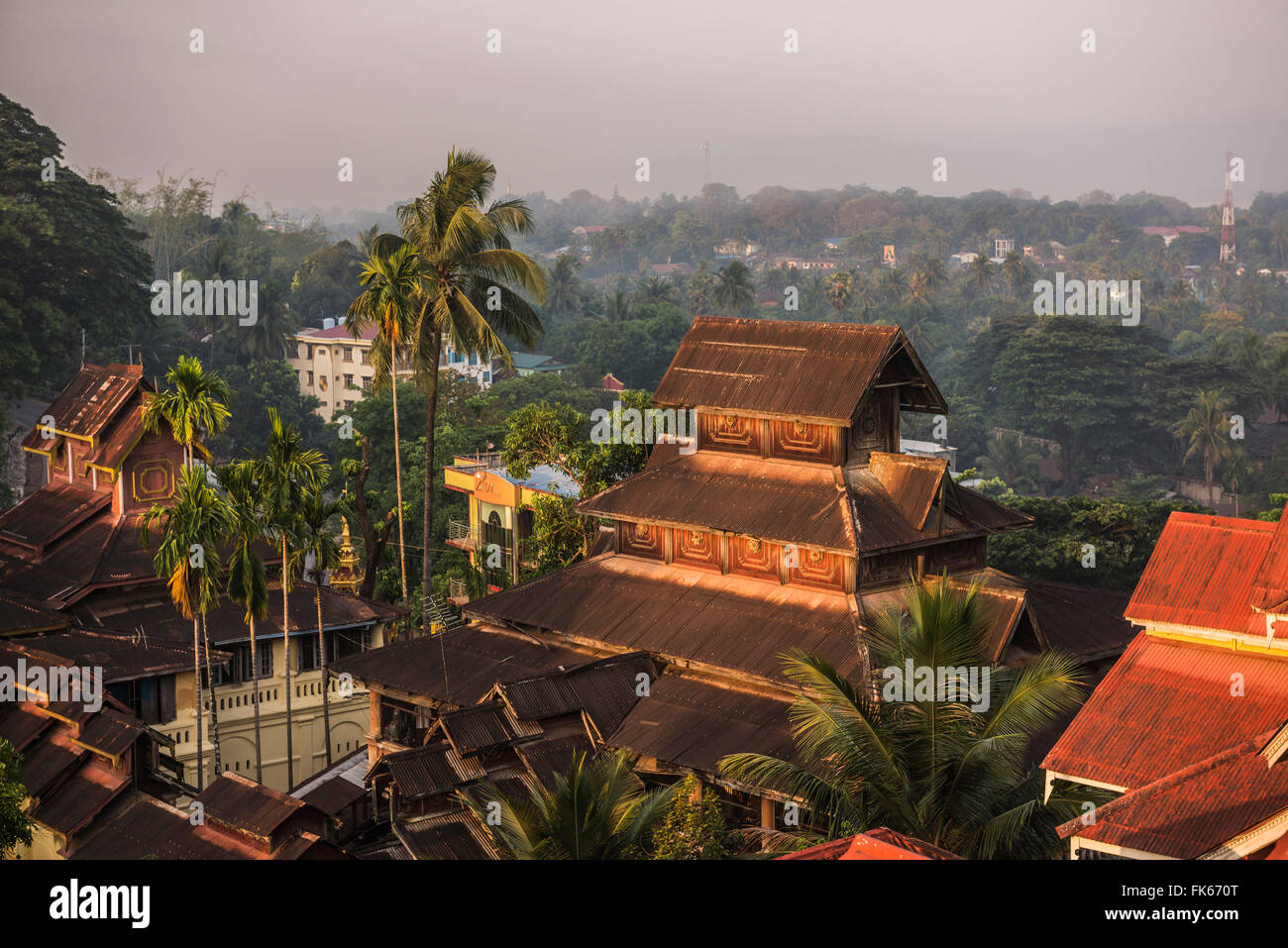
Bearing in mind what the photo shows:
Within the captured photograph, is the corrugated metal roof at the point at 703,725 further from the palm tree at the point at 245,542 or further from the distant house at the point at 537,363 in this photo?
the distant house at the point at 537,363

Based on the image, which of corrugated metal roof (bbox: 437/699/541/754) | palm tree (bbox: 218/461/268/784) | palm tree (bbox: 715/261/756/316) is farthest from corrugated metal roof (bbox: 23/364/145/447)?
palm tree (bbox: 715/261/756/316)

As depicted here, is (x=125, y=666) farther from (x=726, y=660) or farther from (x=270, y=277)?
(x=270, y=277)

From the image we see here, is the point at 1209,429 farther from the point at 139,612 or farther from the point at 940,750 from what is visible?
the point at 940,750

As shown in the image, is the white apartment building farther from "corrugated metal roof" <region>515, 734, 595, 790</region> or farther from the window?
"corrugated metal roof" <region>515, 734, 595, 790</region>

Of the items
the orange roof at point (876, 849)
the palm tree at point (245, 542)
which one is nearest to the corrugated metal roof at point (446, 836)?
the palm tree at point (245, 542)

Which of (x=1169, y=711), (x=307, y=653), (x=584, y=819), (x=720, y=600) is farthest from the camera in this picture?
(x=307, y=653)

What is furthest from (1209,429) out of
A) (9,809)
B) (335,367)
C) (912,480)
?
(9,809)
